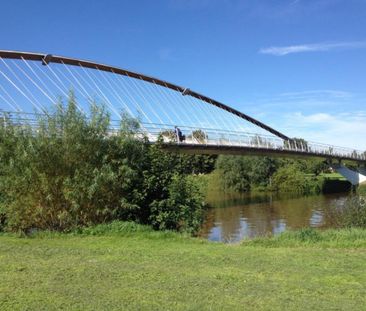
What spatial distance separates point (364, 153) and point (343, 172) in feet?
23.8

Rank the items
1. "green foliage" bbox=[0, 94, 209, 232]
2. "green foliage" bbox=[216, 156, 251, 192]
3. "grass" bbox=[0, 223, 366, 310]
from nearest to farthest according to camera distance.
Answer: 1. "grass" bbox=[0, 223, 366, 310]
2. "green foliage" bbox=[0, 94, 209, 232]
3. "green foliage" bbox=[216, 156, 251, 192]

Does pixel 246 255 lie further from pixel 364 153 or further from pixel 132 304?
pixel 364 153

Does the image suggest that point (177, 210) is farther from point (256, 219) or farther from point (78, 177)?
point (256, 219)

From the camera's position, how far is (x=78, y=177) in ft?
44.4

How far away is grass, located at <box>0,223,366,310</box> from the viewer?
554 centimetres

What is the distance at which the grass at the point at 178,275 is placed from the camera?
5.54 meters

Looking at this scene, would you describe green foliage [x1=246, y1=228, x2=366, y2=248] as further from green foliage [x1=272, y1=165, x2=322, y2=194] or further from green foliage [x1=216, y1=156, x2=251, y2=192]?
green foliage [x1=272, y1=165, x2=322, y2=194]

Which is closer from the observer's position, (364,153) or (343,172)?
(343,172)

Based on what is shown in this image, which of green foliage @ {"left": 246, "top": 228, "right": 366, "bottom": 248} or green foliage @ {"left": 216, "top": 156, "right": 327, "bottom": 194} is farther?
green foliage @ {"left": 216, "top": 156, "right": 327, "bottom": 194}

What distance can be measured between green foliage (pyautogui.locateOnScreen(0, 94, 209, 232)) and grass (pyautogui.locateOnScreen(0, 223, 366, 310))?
257 cm

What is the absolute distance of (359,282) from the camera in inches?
268

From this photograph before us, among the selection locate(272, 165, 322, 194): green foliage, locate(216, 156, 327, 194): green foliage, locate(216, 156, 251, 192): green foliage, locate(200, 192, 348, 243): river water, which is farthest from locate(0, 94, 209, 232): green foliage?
locate(272, 165, 322, 194): green foliage

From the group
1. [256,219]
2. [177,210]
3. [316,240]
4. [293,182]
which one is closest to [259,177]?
[293,182]

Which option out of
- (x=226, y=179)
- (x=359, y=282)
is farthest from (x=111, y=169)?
(x=226, y=179)
